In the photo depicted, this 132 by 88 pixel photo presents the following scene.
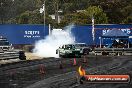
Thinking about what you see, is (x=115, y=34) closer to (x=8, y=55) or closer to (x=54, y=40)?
(x=54, y=40)

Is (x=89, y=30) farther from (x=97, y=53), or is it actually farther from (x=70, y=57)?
(x=70, y=57)

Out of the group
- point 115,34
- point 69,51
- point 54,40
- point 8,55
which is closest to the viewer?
point 8,55

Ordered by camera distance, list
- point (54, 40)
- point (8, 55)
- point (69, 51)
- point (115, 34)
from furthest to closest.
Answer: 1. point (54, 40)
2. point (115, 34)
3. point (69, 51)
4. point (8, 55)

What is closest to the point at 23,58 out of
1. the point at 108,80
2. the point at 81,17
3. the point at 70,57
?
the point at 70,57

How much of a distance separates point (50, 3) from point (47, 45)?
270 feet

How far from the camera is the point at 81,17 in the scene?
85000mm

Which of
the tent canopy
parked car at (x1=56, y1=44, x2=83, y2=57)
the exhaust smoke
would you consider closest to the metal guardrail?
parked car at (x1=56, y1=44, x2=83, y2=57)

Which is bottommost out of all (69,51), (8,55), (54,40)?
(69,51)

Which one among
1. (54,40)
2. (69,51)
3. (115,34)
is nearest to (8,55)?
(69,51)

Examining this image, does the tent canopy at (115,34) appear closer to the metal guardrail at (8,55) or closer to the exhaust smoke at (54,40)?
the exhaust smoke at (54,40)

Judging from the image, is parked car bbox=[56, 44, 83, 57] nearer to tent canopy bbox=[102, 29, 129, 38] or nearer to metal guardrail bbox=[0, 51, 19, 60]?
tent canopy bbox=[102, 29, 129, 38]

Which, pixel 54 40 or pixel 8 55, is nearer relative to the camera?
pixel 8 55

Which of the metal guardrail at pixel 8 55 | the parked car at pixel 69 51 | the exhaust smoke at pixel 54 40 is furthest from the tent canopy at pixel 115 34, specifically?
the metal guardrail at pixel 8 55

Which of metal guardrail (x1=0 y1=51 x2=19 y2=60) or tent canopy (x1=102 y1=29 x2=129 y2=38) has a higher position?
tent canopy (x1=102 y1=29 x2=129 y2=38)
